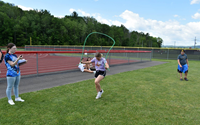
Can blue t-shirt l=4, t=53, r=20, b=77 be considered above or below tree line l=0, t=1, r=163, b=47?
below

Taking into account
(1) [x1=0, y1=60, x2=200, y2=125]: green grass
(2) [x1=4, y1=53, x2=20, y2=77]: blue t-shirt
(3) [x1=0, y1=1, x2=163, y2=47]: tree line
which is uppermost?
(3) [x1=0, y1=1, x2=163, y2=47]: tree line

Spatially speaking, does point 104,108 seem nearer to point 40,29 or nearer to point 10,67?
point 10,67

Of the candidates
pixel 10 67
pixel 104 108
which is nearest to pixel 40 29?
pixel 10 67

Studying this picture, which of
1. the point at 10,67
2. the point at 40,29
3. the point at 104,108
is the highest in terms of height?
the point at 40,29

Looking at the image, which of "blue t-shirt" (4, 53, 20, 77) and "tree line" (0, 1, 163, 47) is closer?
"blue t-shirt" (4, 53, 20, 77)

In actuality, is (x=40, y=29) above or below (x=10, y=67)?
above

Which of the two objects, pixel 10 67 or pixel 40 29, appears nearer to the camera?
pixel 10 67

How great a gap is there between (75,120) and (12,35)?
80459 mm

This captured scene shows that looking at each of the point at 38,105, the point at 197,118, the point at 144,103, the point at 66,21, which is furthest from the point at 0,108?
the point at 66,21

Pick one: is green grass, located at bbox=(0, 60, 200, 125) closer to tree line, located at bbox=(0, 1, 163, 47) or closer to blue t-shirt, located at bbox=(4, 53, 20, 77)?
blue t-shirt, located at bbox=(4, 53, 20, 77)

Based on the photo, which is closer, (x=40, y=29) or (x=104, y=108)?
(x=104, y=108)

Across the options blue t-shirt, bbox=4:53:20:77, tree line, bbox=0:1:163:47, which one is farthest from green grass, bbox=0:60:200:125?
tree line, bbox=0:1:163:47

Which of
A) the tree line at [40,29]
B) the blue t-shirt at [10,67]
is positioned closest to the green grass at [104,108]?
the blue t-shirt at [10,67]

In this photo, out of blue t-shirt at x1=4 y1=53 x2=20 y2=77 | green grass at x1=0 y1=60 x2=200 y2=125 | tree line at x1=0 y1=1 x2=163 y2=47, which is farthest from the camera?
tree line at x1=0 y1=1 x2=163 y2=47
